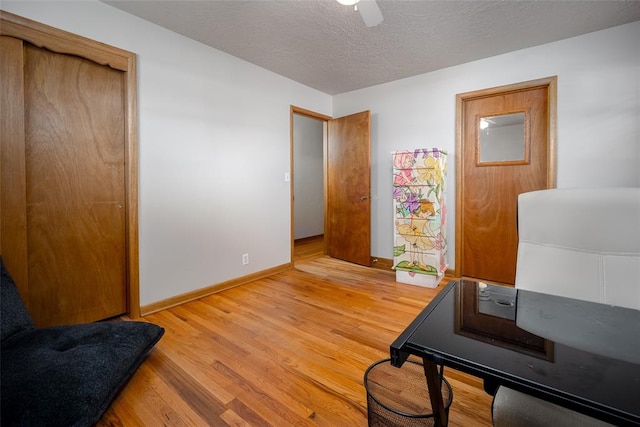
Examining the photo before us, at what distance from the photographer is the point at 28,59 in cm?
187

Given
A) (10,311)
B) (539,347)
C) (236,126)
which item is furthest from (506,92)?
(10,311)

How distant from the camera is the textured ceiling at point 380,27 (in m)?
2.15

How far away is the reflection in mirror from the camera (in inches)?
117

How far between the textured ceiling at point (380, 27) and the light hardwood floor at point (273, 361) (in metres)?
2.38

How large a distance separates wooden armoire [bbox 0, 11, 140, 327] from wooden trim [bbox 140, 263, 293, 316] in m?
0.14

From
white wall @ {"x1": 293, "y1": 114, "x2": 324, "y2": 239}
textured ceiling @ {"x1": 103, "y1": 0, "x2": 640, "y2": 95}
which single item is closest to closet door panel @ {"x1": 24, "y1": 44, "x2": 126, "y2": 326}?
textured ceiling @ {"x1": 103, "y1": 0, "x2": 640, "y2": 95}

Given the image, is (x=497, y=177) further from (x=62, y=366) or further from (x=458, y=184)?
(x=62, y=366)

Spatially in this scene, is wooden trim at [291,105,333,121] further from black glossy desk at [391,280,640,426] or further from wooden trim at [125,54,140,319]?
black glossy desk at [391,280,640,426]

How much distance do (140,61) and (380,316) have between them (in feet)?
9.22

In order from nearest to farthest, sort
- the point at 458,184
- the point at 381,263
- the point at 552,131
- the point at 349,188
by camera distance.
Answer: the point at 552,131 → the point at 458,184 → the point at 381,263 → the point at 349,188

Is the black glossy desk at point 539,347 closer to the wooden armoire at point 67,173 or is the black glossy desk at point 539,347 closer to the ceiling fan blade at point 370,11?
the ceiling fan blade at point 370,11

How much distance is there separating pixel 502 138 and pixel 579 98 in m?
0.66

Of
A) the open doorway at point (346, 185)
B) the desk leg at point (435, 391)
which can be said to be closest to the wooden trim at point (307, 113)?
the open doorway at point (346, 185)

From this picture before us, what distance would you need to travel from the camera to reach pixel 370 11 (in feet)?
5.38
